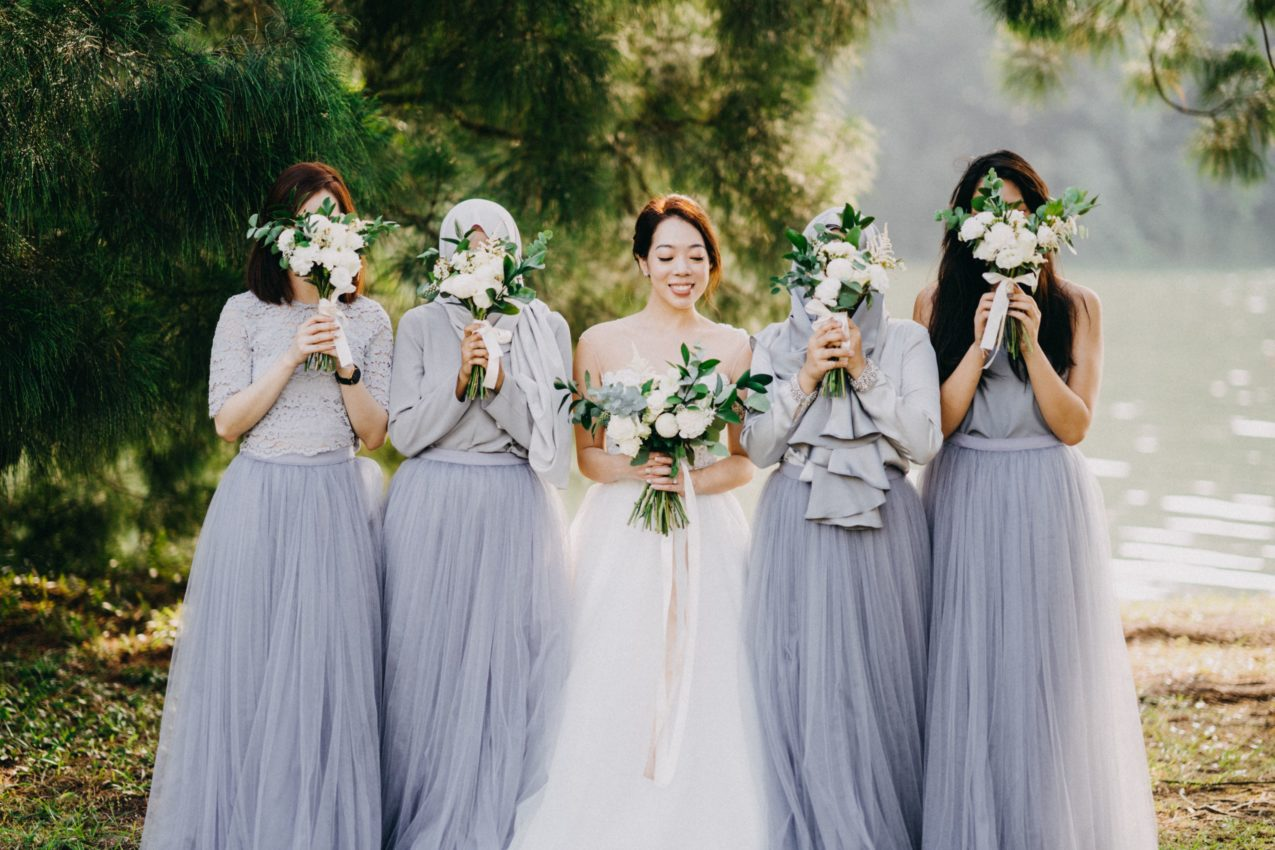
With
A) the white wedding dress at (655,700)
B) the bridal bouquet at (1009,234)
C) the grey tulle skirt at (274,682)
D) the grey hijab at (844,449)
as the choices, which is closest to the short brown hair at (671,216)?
the grey hijab at (844,449)

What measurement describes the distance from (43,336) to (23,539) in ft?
10.1

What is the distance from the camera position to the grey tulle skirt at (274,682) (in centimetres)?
406

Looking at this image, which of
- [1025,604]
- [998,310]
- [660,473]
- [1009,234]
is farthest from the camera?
[660,473]

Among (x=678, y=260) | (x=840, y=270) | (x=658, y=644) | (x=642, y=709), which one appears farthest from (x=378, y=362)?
(x=840, y=270)

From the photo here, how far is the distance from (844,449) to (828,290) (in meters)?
0.55

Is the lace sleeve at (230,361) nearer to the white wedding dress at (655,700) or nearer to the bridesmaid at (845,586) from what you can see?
the white wedding dress at (655,700)

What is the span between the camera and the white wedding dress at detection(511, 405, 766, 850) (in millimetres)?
4129

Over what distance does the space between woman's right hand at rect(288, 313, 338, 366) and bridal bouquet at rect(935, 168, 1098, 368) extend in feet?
6.42

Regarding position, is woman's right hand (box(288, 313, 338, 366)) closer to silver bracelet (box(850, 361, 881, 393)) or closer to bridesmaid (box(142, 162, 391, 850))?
Answer: bridesmaid (box(142, 162, 391, 850))

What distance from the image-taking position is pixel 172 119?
4.25 m

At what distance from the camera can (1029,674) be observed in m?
4.11

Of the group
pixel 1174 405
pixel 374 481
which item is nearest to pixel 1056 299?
pixel 374 481

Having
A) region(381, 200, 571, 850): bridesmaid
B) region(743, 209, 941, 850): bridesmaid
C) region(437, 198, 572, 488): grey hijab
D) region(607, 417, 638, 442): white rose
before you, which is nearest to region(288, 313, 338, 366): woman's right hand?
region(381, 200, 571, 850): bridesmaid

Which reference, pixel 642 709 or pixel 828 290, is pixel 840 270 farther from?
pixel 642 709
